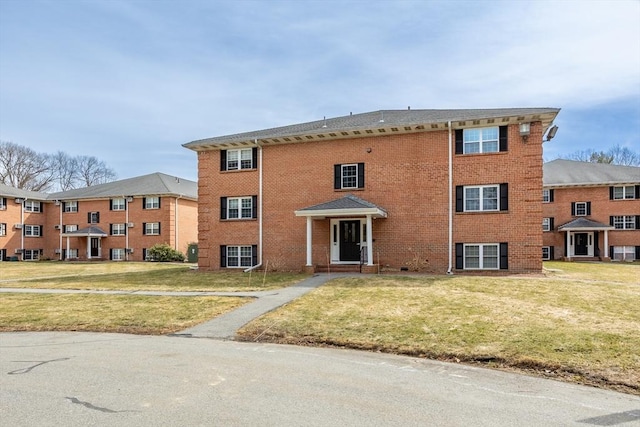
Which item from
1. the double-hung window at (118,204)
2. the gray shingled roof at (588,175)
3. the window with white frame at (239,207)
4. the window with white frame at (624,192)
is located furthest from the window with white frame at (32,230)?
the window with white frame at (624,192)

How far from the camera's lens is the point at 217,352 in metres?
7.56

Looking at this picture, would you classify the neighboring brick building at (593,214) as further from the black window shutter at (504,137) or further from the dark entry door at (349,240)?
the dark entry door at (349,240)

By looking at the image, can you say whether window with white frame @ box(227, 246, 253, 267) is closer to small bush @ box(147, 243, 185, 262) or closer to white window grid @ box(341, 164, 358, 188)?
white window grid @ box(341, 164, 358, 188)

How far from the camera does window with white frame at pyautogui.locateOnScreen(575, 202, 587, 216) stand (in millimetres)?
33688

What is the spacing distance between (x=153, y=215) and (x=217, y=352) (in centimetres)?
3150

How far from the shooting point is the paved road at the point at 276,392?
14.9 feet

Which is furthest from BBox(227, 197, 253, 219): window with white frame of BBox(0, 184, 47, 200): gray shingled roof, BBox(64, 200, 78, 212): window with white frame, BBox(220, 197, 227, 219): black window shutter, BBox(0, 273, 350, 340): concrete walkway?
BBox(0, 184, 47, 200): gray shingled roof

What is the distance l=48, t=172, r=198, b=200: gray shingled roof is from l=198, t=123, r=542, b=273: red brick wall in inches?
614

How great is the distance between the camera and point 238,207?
2236 centimetres

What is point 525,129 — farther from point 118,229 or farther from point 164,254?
point 118,229

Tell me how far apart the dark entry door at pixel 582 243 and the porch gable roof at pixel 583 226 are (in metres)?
1.58

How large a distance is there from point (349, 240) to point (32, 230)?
34.5 metres

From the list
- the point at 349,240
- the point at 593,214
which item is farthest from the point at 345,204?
the point at 593,214

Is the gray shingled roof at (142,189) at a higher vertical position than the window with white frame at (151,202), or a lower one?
higher
